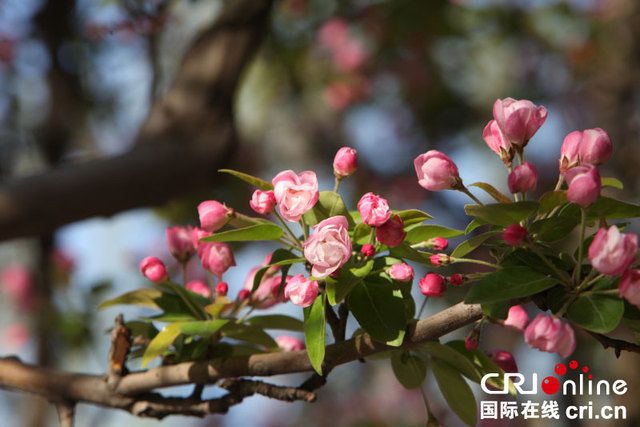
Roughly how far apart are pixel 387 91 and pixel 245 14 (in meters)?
2.21

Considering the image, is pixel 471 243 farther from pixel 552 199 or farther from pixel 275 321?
pixel 275 321

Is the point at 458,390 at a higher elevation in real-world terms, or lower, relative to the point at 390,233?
lower

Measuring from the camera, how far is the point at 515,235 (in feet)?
2.11

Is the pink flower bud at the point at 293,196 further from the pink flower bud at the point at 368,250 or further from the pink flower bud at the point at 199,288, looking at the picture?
the pink flower bud at the point at 199,288

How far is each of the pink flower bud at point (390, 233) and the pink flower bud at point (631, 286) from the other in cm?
21

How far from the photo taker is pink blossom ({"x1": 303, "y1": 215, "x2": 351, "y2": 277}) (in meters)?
0.67

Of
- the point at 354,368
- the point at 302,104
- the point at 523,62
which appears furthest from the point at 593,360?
the point at 302,104

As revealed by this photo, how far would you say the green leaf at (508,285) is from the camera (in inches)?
24.8

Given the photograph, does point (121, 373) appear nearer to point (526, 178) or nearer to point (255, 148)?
point (526, 178)

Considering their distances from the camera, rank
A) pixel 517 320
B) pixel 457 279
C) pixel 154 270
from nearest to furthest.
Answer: pixel 457 279, pixel 517 320, pixel 154 270

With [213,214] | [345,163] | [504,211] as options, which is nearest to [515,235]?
[504,211]

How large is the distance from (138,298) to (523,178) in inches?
21.7

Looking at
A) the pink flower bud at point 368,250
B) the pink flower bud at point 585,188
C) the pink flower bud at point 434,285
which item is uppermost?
the pink flower bud at point 585,188

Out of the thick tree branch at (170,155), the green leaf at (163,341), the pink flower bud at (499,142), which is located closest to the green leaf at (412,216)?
the pink flower bud at (499,142)
